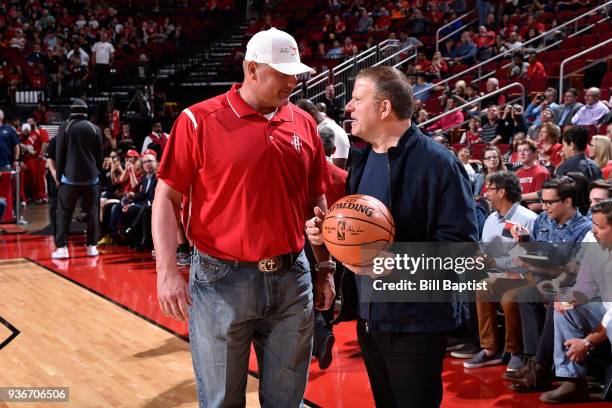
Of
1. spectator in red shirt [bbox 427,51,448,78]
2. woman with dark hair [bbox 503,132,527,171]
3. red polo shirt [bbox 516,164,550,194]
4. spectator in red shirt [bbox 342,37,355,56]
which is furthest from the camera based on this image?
spectator in red shirt [bbox 342,37,355,56]

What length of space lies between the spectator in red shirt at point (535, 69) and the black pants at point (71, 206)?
6.57 m

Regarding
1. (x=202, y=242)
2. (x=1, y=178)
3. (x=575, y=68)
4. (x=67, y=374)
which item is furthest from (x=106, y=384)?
(x=575, y=68)

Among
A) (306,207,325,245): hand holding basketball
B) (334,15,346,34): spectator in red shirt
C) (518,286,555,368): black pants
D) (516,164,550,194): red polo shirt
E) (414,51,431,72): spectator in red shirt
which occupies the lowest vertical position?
(518,286,555,368): black pants

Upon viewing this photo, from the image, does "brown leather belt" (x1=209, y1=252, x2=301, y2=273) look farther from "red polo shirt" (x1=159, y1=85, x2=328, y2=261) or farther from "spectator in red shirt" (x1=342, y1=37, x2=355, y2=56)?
"spectator in red shirt" (x1=342, y1=37, x2=355, y2=56)

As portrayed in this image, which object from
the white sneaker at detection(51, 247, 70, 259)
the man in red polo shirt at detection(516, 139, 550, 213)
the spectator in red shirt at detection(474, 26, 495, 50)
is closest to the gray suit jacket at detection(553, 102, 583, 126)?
the man in red polo shirt at detection(516, 139, 550, 213)

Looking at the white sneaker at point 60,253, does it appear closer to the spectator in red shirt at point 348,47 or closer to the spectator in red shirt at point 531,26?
the spectator in red shirt at point 531,26

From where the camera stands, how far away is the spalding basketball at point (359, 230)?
8.75ft

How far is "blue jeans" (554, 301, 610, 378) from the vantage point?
4383 mm

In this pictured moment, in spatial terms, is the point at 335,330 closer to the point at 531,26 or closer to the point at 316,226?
the point at 316,226

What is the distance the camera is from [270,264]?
2.73 m

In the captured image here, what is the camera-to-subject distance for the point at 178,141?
8.96 feet

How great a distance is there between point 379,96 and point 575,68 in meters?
9.84

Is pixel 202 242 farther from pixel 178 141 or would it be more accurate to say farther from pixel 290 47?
pixel 290 47

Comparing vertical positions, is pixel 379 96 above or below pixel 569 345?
above
